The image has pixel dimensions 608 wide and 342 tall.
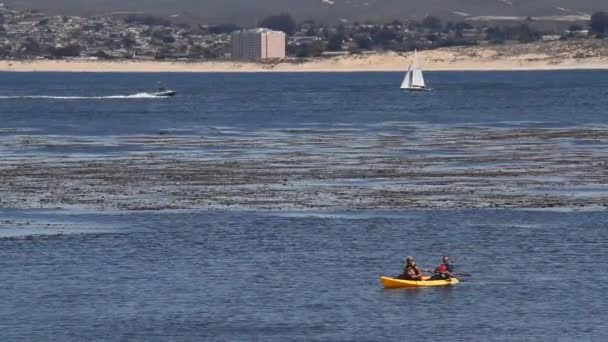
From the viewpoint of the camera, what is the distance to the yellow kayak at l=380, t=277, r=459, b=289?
149 feet

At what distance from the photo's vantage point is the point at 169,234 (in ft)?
179

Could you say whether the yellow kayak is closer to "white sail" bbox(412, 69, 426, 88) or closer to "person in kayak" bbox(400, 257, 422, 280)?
"person in kayak" bbox(400, 257, 422, 280)

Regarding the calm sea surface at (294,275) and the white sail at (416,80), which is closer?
the calm sea surface at (294,275)

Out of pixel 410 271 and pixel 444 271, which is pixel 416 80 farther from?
pixel 444 271

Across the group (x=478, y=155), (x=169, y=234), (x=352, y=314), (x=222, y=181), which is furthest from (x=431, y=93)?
(x=352, y=314)

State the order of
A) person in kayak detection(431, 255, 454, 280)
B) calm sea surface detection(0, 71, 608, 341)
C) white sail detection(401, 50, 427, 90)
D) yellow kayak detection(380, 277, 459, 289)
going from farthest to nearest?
white sail detection(401, 50, 427, 90)
person in kayak detection(431, 255, 454, 280)
yellow kayak detection(380, 277, 459, 289)
calm sea surface detection(0, 71, 608, 341)

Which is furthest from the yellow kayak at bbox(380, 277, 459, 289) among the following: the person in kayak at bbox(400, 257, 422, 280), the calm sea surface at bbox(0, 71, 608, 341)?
the calm sea surface at bbox(0, 71, 608, 341)

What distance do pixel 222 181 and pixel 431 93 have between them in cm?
11428

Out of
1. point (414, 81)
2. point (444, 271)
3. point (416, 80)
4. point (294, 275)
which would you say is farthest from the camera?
point (416, 80)

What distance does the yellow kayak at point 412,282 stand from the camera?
45.6 meters

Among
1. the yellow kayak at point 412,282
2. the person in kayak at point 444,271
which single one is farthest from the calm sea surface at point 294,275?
the person in kayak at point 444,271

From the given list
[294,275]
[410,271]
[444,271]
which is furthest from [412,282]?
[294,275]

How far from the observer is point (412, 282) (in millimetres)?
46062

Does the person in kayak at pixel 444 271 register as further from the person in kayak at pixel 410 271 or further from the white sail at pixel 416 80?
the white sail at pixel 416 80
